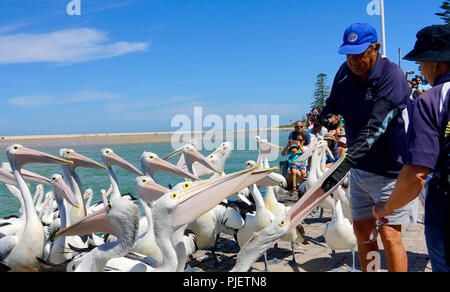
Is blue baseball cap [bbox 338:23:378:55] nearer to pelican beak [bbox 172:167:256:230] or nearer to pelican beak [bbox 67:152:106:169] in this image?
pelican beak [bbox 172:167:256:230]

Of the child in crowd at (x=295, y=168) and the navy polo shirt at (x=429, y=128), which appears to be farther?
the child in crowd at (x=295, y=168)

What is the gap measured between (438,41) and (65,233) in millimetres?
2810

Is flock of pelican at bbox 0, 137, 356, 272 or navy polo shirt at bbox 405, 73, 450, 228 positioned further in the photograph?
flock of pelican at bbox 0, 137, 356, 272

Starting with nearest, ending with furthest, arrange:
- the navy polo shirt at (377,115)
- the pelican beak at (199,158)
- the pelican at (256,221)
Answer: the navy polo shirt at (377,115) → the pelican at (256,221) → the pelican beak at (199,158)

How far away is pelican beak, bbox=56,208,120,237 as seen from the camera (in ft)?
9.47

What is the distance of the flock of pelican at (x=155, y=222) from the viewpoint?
2.70 meters

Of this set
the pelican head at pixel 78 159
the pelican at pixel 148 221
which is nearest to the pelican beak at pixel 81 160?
the pelican head at pixel 78 159

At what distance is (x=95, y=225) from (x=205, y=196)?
0.93 metres

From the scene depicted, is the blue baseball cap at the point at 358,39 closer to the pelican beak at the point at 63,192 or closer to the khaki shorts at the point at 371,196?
the khaki shorts at the point at 371,196

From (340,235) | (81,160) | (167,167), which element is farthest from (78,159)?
(340,235)

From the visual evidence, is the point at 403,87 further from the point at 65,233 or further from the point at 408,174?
the point at 65,233

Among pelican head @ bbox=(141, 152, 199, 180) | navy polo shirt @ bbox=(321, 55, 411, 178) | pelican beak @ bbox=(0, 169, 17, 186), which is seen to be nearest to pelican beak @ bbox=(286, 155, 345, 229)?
navy polo shirt @ bbox=(321, 55, 411, 178)

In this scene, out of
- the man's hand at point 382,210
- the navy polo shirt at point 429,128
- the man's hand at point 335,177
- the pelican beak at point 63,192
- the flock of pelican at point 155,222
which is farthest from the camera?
the pelican beak at point 63,192

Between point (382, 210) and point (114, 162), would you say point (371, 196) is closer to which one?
point (382, 210)
